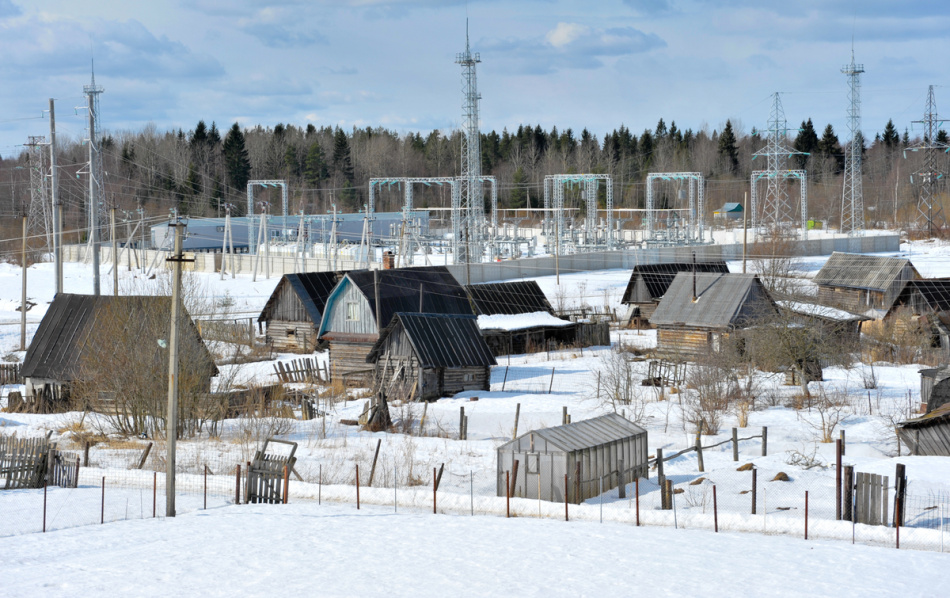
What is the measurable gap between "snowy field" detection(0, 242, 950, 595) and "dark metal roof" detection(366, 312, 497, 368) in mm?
1659

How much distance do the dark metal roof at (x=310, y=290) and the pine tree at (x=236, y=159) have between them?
7169cm

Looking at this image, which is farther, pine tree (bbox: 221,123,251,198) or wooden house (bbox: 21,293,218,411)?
pine tree (bbox: 221,123,251,198)

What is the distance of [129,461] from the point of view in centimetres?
2012

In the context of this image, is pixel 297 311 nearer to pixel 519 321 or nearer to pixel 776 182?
pixel 519 321

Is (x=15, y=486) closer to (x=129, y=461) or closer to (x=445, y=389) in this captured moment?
(x=129, y=461)

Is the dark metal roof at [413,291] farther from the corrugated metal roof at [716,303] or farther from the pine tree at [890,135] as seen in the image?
the pine tree at [890,135]

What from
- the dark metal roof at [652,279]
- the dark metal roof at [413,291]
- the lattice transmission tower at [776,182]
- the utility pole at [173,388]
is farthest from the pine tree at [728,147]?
the utility pole at [173,388]

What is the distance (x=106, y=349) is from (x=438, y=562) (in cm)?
1552

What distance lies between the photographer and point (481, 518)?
603 inches

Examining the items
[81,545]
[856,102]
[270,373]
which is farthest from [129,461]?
[856,102]

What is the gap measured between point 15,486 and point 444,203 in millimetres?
102376

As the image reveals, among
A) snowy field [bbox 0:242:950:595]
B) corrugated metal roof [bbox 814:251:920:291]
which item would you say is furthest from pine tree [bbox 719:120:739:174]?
snowy field [bbox 0:242:950:595]

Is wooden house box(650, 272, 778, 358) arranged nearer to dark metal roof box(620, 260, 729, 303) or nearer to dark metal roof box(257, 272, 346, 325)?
dark metal roof box(620, 260, 729, 303)

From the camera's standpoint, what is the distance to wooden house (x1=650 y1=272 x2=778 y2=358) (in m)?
35.3
